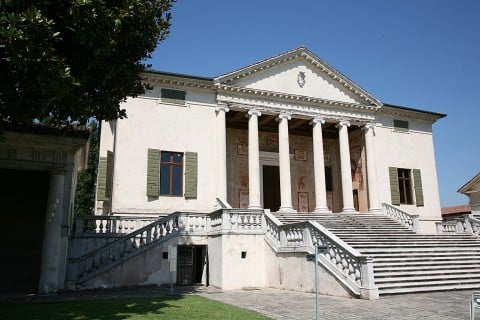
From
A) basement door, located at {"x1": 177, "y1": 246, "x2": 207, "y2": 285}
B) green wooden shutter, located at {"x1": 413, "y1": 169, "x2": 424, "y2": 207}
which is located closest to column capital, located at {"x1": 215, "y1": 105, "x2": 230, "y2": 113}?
basement door, located at {"x1": 177, "y1": 246, "x2": 207, "y2": 285}

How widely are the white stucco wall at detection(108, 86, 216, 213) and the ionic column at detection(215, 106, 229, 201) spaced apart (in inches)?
11.0

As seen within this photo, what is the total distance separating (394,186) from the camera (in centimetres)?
2330

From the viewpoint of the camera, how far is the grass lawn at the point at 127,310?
8281 mm

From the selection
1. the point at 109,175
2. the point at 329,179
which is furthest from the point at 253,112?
the point at 109,175

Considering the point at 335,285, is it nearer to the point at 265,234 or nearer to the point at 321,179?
the point at 265,234

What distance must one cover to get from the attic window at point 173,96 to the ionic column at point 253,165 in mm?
3502

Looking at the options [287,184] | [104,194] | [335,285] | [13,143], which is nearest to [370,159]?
[287,184]

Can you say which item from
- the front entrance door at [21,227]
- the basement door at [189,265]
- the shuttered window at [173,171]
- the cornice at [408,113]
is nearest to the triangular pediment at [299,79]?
the cornice at [408,113]

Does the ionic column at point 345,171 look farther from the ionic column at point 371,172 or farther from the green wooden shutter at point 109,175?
the green wooden shutter at point 109,175

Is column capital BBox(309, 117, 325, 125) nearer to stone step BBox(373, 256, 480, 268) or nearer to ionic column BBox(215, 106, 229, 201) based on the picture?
ionic column BBox(215, 106, 229, 201)

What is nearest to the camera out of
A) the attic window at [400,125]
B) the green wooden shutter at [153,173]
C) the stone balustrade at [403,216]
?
the green wooden shutter at [153,173]

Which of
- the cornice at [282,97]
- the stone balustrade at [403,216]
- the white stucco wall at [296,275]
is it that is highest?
the cornice at [282,97]

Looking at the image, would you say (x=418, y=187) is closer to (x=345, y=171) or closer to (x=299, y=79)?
(x=345, y=171)

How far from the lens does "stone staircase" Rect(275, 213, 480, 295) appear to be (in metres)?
12.5
